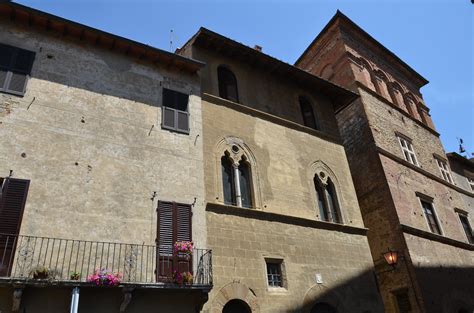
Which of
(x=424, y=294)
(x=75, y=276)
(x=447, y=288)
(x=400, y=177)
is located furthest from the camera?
(x=400, y=177)

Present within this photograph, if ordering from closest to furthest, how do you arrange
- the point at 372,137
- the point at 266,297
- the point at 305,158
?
the point at 266,297 → the point at 305,158 → the point at 372,137

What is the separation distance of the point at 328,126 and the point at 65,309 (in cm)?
1173

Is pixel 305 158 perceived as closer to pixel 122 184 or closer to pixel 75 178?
pixel 122 184

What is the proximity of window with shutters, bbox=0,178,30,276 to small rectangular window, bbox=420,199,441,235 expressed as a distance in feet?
50.6

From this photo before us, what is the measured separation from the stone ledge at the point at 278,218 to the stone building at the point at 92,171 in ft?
1.81

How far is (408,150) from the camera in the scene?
1939 cm

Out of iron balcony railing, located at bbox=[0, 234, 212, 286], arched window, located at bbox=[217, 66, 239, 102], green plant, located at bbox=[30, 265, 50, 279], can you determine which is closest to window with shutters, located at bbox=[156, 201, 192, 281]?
iron balcony railing, located at bbox=[0, 234, 212, 286]

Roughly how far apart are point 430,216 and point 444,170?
5.16 m

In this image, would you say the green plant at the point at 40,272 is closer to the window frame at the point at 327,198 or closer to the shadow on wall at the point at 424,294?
the shadow on wall at the point at 424,294

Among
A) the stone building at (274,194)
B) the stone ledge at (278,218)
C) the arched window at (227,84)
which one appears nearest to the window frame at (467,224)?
the stone building at (274,194)

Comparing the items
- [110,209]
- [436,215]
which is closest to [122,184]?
[110,209]

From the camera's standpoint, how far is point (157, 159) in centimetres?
1051

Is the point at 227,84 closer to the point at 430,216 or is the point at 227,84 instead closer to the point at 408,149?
the point at 408,149

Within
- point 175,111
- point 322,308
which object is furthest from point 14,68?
point 322,308
